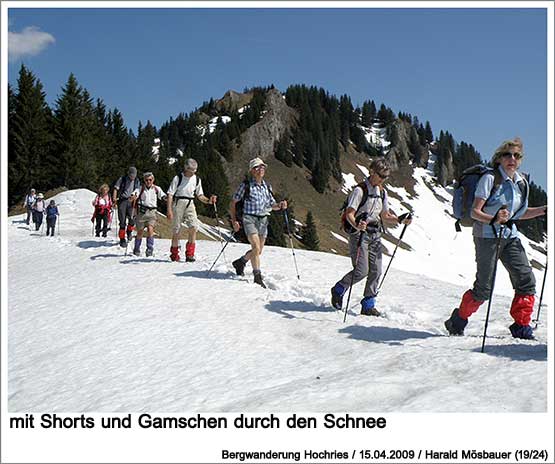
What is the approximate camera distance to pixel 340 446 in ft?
13.9

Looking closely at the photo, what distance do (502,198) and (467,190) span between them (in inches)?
16.1

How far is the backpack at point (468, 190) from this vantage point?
249 inches

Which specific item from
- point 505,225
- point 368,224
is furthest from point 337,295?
point 505,225

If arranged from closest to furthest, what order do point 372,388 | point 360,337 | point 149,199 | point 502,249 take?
1. point 372,388
2. point 502,249
3. point 360,337
4. point 149,199

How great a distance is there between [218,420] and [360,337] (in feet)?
9.39

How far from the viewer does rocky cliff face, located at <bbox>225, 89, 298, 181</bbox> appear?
400 ft

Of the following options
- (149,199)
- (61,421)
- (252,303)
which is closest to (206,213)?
(149,199)

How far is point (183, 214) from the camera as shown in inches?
509

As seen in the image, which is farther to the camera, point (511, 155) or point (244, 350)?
point (244, 350)

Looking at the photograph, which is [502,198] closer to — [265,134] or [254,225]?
[254,225]

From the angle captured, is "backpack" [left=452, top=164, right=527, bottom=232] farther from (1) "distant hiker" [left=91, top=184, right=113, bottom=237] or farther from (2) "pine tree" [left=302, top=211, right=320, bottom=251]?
(2) "pine tree" [left=302, top=211, right=320, bottom=251]

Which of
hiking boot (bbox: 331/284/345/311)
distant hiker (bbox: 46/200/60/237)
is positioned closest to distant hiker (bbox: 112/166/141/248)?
distant hiker (bbox: 46/200/60/237)

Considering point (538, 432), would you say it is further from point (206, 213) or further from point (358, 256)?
point (206, 213)

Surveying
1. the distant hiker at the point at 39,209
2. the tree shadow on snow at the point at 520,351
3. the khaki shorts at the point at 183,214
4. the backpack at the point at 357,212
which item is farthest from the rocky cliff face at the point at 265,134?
the tree shadow on snow at the point at 520,351
